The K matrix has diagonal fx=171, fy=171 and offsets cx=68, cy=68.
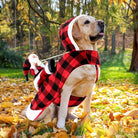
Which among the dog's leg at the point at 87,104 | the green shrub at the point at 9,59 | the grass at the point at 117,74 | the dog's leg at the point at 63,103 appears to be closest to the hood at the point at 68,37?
the dog's leg at the point at 63,103

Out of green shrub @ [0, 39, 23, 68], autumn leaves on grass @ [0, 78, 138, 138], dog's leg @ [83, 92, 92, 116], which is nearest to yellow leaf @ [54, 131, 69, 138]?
autumn leaves on grass @ [0, 78, 138, 138]

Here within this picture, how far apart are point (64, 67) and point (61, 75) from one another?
0.28 feet

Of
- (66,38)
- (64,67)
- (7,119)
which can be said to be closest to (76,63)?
(64,67)

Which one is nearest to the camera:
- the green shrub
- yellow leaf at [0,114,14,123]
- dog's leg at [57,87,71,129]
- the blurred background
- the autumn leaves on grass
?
the autumn leaves on grass

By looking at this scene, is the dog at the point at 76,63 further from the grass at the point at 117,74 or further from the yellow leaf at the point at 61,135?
the grass at the point at 117,74

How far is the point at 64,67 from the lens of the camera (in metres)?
1.72

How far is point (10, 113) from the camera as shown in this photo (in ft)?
8.05

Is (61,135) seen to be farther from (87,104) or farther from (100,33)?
(100,33)

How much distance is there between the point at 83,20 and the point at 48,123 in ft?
3.70

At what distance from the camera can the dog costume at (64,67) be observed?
1685 millimetres

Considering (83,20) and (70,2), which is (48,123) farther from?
(70,2)

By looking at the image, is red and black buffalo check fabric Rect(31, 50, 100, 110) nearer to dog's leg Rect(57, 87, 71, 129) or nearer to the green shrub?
dog's leg Rect(57, 87, 71, 129)

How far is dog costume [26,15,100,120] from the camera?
5.53 feet

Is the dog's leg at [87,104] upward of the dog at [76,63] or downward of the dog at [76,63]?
downward
